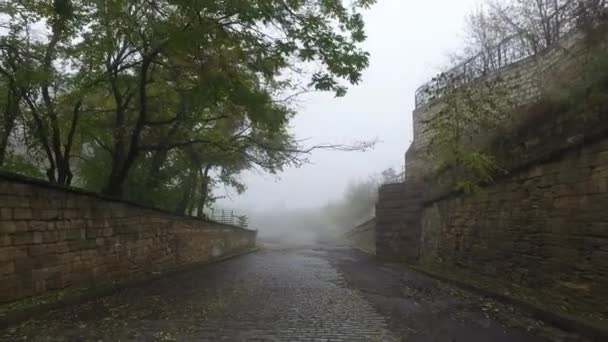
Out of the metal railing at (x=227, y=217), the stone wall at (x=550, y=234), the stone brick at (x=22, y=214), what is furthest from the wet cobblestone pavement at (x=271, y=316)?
the metal railing at (x=227, y=217)

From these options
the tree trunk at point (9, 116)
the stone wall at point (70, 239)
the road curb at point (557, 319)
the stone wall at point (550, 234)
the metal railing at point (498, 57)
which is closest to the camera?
the road curb at point (557, 319)

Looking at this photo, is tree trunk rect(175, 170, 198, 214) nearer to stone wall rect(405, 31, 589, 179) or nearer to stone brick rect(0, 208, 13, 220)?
stone wall rect(405, 31, 589, 179)

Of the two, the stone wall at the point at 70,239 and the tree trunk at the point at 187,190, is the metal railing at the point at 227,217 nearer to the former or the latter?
the tree trunk at the point at 187,190

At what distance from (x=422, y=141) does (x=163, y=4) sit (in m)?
14.5

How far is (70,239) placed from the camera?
938cm

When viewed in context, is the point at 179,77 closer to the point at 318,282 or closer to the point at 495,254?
the point at 318,282

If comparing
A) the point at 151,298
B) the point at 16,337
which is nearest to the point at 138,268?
the point at 151,298

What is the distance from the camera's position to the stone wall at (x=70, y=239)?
7.67 m

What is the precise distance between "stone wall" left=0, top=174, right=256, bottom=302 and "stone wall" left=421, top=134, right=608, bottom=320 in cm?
895

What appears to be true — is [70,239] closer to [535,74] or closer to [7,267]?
[7,267]

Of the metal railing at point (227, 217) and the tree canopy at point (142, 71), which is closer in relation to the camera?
the tree canopy at point (142, 71)

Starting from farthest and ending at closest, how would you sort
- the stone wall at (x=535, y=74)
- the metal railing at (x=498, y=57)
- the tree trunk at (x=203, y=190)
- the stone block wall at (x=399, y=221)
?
1. the tree trunk at (x=203, y=190)
2. the stone block wall at (x=399, y=221)
3. the metal railing at (x=498, y=57)
4. the stone wall at (x=535, y=74)

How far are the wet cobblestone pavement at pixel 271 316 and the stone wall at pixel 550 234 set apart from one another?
1263 millimetres

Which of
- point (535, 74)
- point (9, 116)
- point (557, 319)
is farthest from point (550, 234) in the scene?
point (9, 116)
